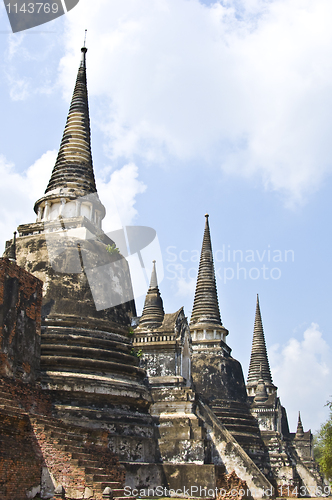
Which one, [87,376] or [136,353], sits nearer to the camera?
[87,376]

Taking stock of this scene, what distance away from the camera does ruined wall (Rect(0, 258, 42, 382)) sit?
48.2 ft

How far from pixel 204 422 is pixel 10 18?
15252 mm

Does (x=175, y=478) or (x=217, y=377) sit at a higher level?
(x=217, y=377)

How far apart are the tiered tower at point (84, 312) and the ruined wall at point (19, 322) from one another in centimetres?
150

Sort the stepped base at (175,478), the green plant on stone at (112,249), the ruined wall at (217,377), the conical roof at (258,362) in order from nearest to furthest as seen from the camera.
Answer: the stepped base at (175,478) → the green plant on stone at (112,249) → the ruined wall at (217,377) → the conical roof at (258,362)

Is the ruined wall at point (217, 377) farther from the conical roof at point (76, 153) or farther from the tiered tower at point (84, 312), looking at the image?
the conical roof at point (76, 153)

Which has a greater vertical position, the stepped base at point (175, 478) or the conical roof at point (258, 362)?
the conical roof at point (258, 362)

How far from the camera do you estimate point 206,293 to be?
111ft

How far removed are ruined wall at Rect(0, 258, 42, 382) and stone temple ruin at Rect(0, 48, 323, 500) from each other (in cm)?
3

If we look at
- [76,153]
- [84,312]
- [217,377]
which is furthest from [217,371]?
[76,153]

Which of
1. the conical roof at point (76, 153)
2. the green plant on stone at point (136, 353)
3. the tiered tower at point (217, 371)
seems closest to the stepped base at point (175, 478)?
the green plant on stone at point (136, 353)

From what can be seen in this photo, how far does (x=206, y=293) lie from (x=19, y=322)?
1939 cm

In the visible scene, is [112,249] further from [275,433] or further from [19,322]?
[275,433]

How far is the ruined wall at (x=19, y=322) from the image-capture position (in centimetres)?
1469
